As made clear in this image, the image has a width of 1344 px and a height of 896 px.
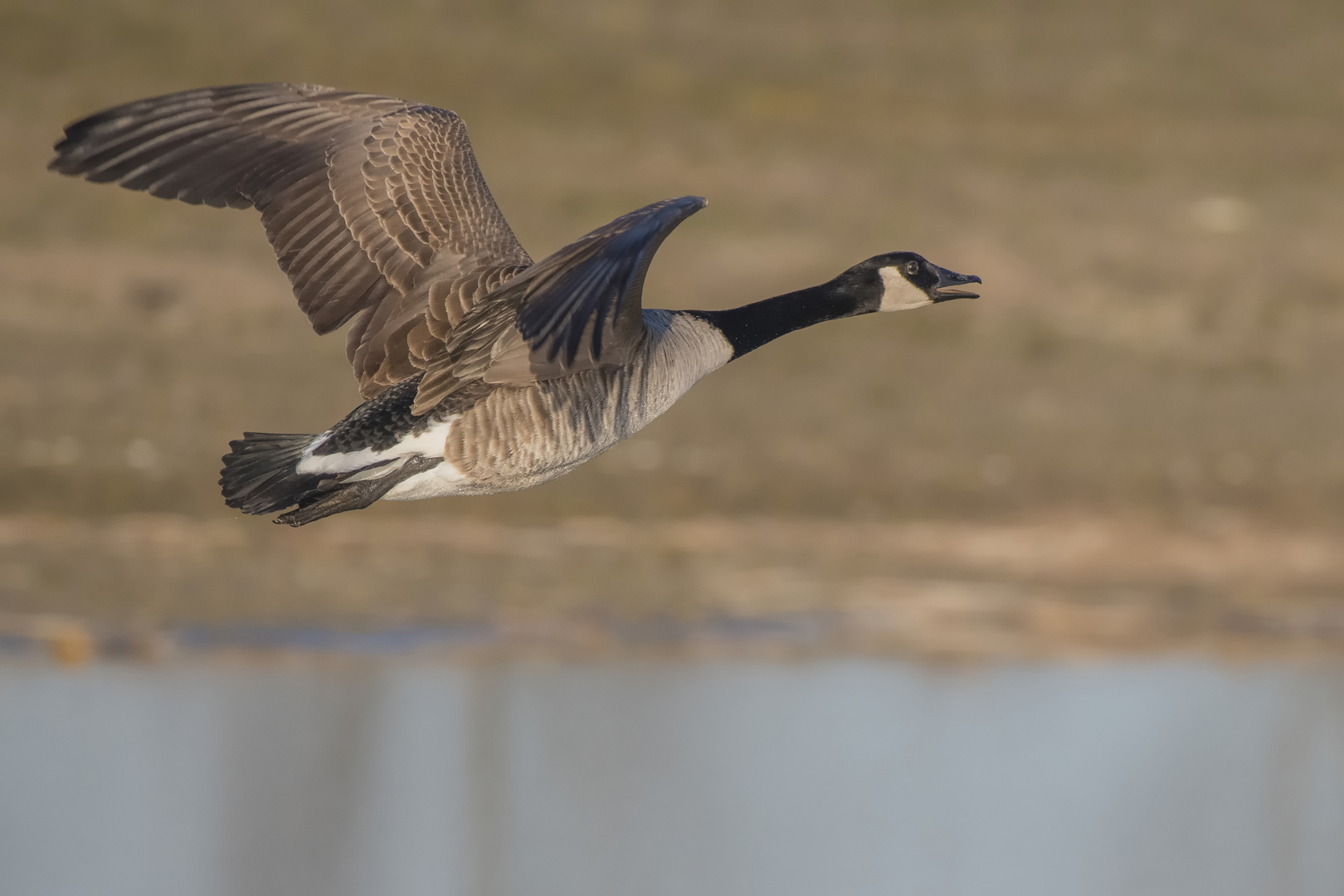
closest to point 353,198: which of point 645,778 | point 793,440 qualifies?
point 645,778

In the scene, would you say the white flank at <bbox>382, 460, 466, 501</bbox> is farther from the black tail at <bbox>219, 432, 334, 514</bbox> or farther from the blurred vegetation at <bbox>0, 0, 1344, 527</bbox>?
the blurred vegetation at <bbox>0, 0, 1344, 527</bbox>

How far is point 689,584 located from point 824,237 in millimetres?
4568

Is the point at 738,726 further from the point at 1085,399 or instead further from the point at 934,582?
the point at 1085,399

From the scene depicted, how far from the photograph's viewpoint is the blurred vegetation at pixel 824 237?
11.0m

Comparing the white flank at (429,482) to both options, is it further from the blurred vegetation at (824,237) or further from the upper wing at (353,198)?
the blurred vegetation at (824,237)

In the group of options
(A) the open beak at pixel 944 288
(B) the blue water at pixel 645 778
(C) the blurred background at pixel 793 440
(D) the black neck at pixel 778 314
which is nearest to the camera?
(D) the black neck at pixel 778 314

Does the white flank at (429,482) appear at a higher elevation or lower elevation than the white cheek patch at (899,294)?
lower

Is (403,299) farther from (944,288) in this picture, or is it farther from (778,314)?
(944,288)

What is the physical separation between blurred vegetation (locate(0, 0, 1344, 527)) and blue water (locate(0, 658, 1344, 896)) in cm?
185

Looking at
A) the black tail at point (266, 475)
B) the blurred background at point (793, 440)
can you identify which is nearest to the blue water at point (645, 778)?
the blurred background at point (793, 440)

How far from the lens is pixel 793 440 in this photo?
1134 cm

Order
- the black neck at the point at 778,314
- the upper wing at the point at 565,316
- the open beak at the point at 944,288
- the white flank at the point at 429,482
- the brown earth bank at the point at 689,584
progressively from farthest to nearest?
the brown earth bank at the point at 689,584
the open beak at the point at 944,288
the black neck at the point at 778,314
the white flank at the point at 429,482
the upper wing at the point at 565,316

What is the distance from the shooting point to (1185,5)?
17.0 meters

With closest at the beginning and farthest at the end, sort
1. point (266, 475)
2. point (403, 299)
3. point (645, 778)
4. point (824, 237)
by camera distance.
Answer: point (266, 475)
point (403, 299)
point (645, 778)
point (824, 237)
